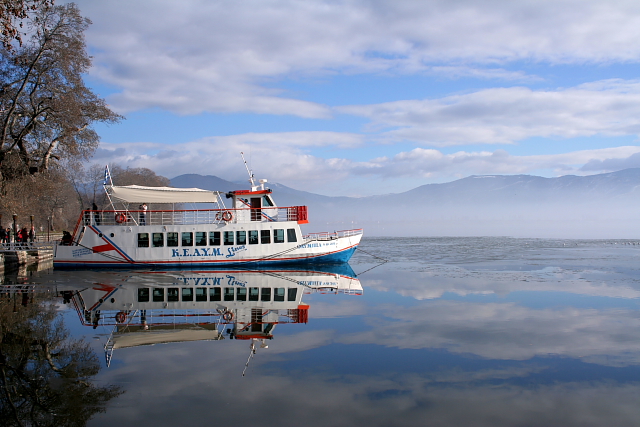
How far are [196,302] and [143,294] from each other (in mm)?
3112

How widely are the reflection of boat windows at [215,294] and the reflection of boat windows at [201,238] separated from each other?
976 centimetres

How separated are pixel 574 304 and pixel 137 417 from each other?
14.3m

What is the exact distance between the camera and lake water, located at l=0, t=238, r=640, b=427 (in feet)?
24.5

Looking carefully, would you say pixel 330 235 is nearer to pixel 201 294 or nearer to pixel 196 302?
pixel 201 294

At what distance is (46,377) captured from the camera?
28.1ft

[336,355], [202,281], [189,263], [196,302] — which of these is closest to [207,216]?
[189,263]

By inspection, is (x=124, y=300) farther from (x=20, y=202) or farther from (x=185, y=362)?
(x=20, y=202)

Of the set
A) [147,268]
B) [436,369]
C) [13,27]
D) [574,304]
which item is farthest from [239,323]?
[147,268]

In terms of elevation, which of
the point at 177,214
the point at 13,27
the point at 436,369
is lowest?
the point at 436,369

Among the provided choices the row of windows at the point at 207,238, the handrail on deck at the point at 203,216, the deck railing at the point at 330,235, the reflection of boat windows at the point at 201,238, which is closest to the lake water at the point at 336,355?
the row of windows at the point at 207,238

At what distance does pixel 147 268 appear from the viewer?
29.1 metres

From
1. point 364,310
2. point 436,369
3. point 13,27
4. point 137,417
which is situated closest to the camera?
point 137,417

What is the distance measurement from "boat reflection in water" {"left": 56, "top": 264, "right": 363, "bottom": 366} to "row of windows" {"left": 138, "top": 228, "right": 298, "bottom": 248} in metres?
2.65

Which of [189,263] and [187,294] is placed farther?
[189,263]
